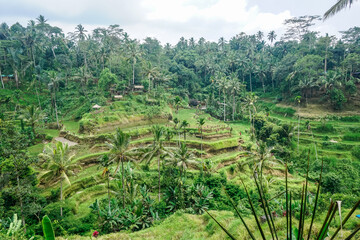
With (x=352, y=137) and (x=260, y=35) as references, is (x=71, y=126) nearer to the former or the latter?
(x=352, y=137)

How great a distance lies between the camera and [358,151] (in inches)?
1318

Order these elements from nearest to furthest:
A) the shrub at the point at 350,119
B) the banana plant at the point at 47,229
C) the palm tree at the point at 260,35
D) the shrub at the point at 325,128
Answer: the banana plant at the point at 47,229
the shrub at the point at 325,128
the shrub at the point at 350,119
the palm tree at the point at 260,35

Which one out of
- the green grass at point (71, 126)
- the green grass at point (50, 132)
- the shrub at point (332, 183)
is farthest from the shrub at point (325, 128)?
the green grass at point (50, 132)

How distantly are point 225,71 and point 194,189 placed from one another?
55.0 metres

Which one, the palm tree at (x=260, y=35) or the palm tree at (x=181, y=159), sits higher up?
the palm tree at (x=260, y=35)

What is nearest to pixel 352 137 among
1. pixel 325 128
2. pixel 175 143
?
pixel 325 128

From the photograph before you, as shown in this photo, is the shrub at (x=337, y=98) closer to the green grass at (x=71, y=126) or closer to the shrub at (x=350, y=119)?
the shrub at (x=350, y=119)

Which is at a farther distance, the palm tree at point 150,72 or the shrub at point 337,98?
the palm tree at point 150,72

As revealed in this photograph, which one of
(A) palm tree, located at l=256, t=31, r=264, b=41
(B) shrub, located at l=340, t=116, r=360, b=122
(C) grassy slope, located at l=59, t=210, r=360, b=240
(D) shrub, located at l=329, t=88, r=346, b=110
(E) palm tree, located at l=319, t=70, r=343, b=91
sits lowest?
(C) grassy slope, located at l=59, t=210, r=360, b=240

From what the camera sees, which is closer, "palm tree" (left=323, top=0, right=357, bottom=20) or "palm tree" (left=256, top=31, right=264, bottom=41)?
"palm tree" (left=323, top=0, right=357, bottom=20)

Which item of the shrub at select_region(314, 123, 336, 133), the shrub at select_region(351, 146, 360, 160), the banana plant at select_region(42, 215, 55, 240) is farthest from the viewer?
the shrub at select_region(314, 123, 336, 133)

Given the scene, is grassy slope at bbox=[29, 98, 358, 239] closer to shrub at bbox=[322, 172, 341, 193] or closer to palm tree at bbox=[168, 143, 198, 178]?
shrub at bbox=[322, 172, 341, 193]

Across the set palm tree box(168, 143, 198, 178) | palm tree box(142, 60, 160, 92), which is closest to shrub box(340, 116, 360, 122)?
palm tree box(168, 143, 198, 178)

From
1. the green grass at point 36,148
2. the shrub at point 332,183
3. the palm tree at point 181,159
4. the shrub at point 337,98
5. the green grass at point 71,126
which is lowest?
the shrub at point 332,183
